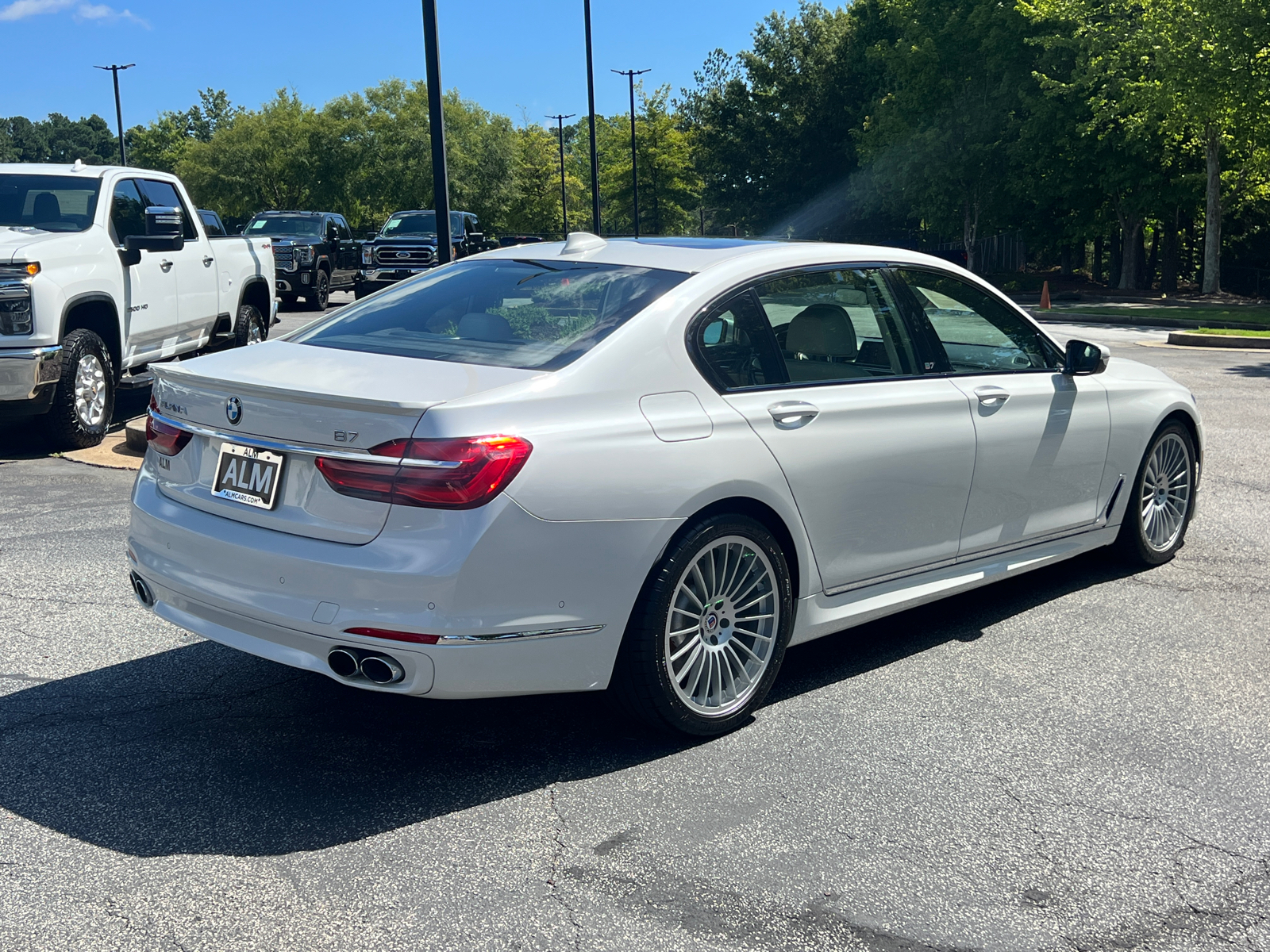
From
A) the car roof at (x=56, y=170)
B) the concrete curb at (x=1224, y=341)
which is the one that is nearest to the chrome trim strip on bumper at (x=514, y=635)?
the car roof at (x=56, y=170)

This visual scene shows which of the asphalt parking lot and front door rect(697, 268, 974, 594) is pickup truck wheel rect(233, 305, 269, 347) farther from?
front door rect(697, 268, 974, 594)

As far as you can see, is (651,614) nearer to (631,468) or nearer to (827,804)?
(631,468)

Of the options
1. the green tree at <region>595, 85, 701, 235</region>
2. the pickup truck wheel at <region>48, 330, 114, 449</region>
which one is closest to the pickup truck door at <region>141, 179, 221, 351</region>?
the pickup truck wheel at <region>48, 330, 114, 449</region>

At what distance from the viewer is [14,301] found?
29.8ft

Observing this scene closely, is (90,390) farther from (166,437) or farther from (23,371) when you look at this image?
(166,437)

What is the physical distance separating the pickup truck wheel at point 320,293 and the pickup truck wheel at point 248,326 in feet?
40.0

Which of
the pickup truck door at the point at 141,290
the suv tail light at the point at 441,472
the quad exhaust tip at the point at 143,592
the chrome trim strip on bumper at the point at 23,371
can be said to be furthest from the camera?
the pickup truck door at the point at 141,290

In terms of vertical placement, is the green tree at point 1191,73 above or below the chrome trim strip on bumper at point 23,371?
above

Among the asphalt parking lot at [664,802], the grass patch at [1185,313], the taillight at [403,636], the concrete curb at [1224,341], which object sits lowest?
the asphalt parking lot at [664,802]

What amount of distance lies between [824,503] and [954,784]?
1056mm

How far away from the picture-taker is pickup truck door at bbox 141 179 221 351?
1128 cm

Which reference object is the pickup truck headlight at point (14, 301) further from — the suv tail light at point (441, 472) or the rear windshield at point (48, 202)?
the suv tail light at point (441, 472)

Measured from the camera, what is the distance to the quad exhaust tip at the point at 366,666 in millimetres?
3580

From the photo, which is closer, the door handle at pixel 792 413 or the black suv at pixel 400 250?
the door handle at pixel 792 413
